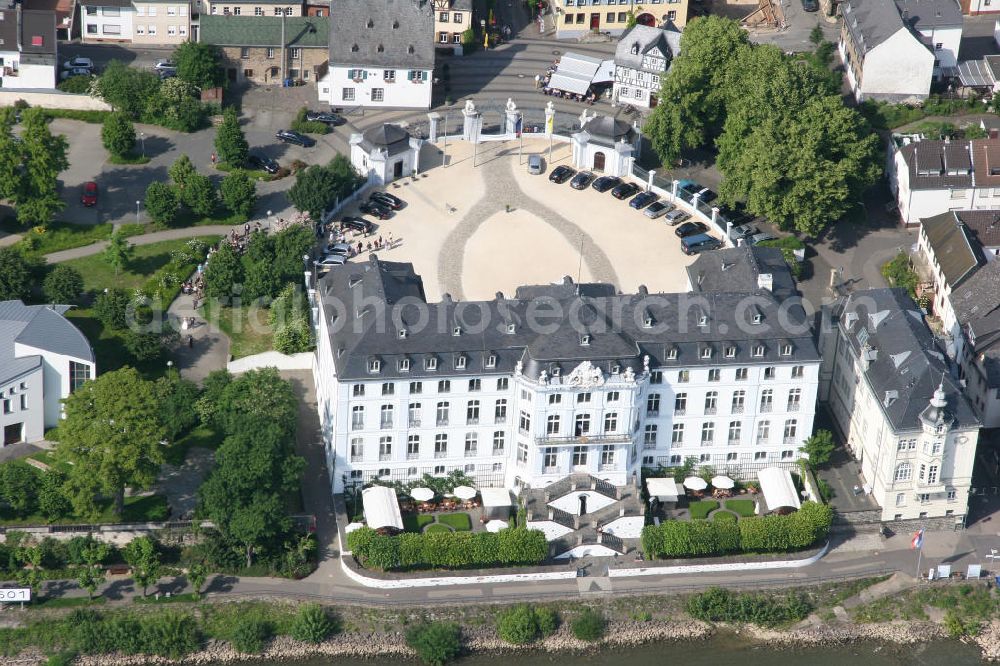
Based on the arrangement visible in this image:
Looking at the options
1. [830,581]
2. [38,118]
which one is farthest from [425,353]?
[38,118]

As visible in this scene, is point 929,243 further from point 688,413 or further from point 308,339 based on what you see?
point 308,339

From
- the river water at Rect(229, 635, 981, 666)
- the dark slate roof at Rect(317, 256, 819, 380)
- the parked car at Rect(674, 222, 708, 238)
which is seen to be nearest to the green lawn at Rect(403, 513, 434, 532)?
the dark slate roof at Rect(317, 256, 819, 380)

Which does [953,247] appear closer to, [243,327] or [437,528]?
[437,528]

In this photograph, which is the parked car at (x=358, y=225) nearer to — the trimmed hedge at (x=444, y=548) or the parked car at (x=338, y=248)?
the parked car at (x=338, y=248)

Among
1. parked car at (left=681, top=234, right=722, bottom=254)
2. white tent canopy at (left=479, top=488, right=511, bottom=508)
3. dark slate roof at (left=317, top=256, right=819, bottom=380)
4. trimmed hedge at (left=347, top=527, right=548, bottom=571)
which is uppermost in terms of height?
parked car at (left=681, top=234, right=722, bottom=254)

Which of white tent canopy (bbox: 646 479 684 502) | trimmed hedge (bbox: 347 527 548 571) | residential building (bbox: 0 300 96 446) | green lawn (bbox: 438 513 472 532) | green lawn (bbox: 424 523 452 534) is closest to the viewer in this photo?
trimmed hedge (bbox: 347 527 548 571)

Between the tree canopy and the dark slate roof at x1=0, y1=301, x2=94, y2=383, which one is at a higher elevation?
the tree canopy

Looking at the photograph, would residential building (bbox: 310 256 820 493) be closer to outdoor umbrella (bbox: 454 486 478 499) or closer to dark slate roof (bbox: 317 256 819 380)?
dark slate roof (bbox: 317 256 819 380)
